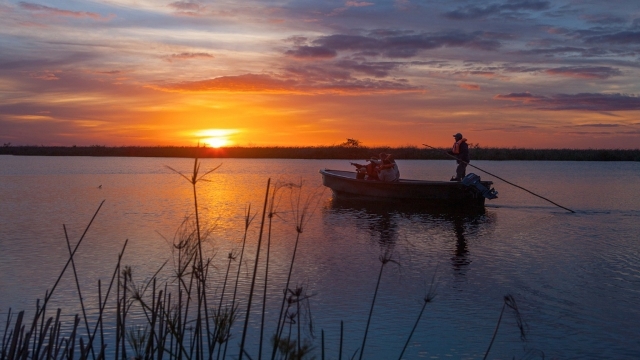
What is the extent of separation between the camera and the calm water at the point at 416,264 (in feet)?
23.1

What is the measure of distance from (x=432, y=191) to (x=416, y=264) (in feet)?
31.2

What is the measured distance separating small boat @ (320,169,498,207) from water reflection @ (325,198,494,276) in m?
0.26

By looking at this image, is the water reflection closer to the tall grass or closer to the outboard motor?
the outboard motor

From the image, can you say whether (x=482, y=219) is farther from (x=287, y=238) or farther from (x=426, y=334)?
(x=426, y=334)

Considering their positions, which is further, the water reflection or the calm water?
the water reflection

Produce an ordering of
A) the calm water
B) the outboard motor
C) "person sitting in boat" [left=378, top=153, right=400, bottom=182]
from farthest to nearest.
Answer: "person sitting in boat" [left=378, top=153, right=400, bottom=182] < the outboard motor < the calm water

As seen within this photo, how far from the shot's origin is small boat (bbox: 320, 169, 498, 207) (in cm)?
1981

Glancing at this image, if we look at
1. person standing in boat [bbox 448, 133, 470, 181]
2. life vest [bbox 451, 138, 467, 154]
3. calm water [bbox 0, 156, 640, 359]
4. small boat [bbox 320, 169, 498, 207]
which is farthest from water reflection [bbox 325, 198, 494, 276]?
life vest [bbox 451, 138, 467, 154]

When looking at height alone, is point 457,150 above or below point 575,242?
above

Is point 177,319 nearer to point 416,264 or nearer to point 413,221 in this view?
point 416,264

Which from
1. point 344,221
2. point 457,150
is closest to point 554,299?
point 344,221

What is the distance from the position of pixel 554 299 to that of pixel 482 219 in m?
9.45

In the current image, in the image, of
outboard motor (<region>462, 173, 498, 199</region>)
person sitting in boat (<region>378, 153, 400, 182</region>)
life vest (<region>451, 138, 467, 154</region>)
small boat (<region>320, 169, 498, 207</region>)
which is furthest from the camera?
life vest (<region>451, 138, 467, 154</region>)

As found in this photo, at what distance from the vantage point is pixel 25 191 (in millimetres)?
25047
